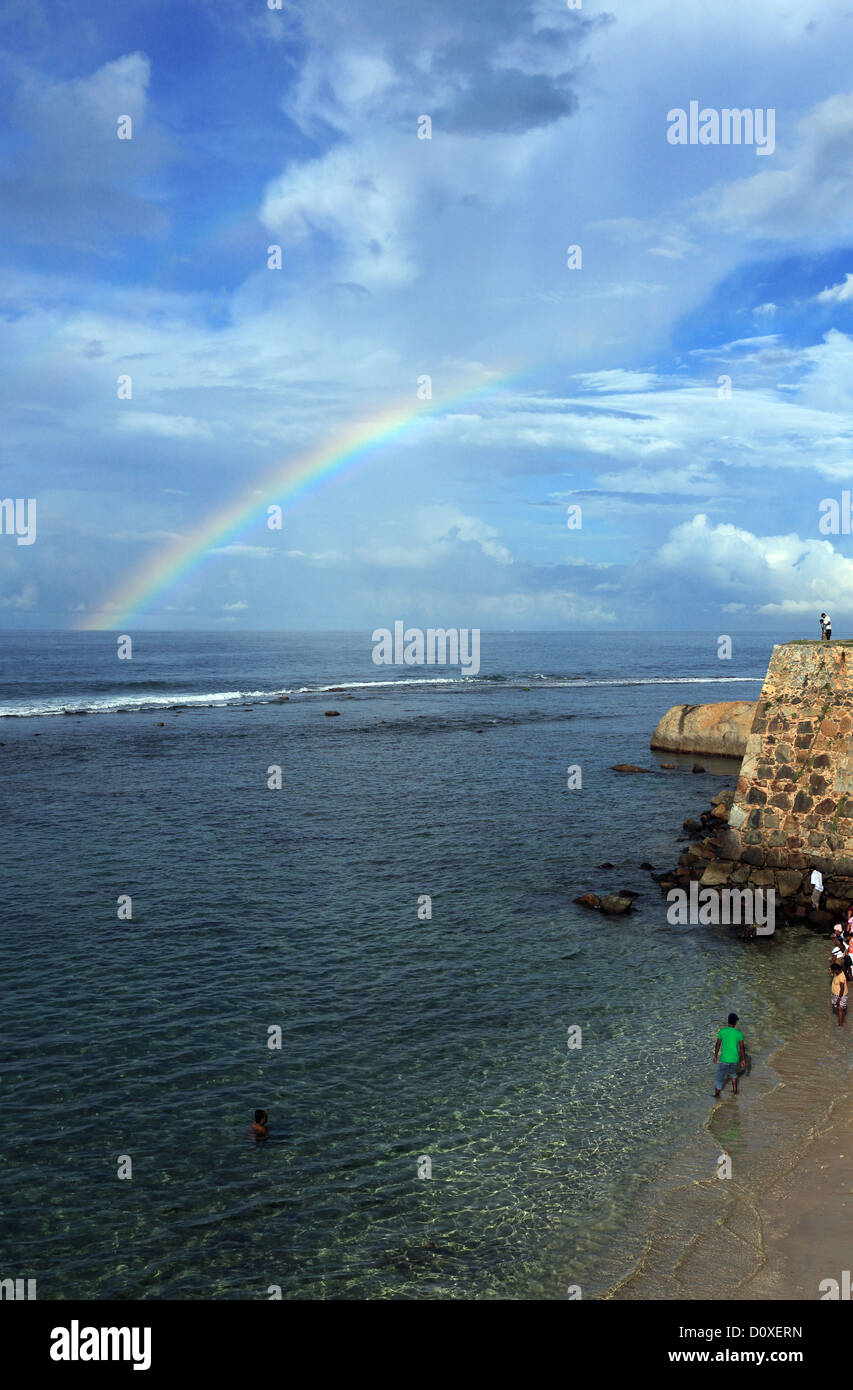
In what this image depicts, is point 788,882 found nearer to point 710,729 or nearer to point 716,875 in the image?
point 716,875

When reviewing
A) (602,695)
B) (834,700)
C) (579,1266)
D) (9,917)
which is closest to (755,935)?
(834,700)

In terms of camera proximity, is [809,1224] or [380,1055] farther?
[380,1055]

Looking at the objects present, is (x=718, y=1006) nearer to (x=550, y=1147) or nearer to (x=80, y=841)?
(x=550, y=1147)

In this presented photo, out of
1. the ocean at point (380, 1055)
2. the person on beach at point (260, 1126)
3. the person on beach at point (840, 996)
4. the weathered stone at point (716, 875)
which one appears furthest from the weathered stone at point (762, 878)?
the person on beach at point (260, 1126)

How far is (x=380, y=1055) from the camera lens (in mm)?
17859

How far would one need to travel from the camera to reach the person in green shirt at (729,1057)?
16.2 m

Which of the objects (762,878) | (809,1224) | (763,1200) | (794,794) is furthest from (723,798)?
(809,1224)

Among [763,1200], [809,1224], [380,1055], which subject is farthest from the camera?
[380,1055]

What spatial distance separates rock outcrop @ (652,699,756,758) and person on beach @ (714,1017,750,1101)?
41921mm

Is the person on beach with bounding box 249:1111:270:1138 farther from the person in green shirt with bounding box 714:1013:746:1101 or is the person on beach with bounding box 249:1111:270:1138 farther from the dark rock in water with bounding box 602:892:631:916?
the dark rock in water with bounding box 602:892:631:916

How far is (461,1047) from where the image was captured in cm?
1831

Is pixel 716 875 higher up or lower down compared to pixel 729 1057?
higher up

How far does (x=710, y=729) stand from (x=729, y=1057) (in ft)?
142
